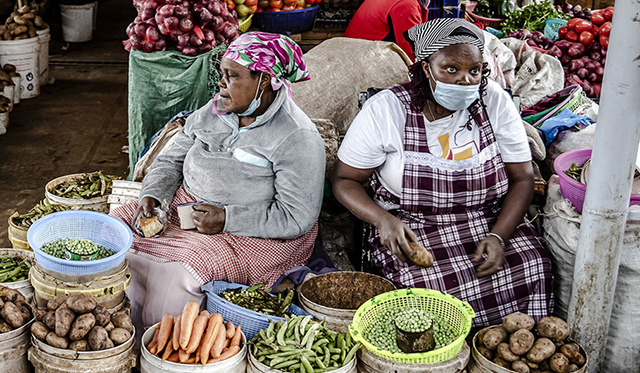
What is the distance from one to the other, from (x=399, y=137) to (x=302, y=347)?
1.03m

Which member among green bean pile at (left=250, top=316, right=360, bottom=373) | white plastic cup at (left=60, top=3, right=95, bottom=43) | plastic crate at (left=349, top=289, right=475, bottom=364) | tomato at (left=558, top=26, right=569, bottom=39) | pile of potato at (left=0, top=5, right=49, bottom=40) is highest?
tomato at (left=558, top=26, right=569, bottom=39)

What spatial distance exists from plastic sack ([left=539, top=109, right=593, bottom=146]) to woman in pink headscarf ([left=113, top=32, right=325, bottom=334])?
4.99ft

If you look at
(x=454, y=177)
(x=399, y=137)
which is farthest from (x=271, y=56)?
(x=454, y=177)

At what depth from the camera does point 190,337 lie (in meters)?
2.61

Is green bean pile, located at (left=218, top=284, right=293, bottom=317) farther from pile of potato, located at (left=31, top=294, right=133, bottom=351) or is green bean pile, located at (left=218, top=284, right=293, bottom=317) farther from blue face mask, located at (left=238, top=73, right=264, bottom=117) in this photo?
blue face mask, located at (left=238, top=73, right=264, bottom=117)

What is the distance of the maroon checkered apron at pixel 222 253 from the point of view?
118 inches

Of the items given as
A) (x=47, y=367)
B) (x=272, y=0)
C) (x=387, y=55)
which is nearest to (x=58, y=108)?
(x=272, y=0)

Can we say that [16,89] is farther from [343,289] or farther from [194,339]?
[194,339]

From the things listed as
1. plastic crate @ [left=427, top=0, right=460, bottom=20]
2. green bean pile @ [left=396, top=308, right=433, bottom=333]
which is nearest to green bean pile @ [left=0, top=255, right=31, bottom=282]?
green bean pile @ [left=396, top=308, right=433, bottom=333]

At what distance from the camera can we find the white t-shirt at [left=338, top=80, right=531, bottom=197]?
10.3 ft

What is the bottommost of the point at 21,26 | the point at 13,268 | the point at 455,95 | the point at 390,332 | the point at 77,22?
the point at 77,22

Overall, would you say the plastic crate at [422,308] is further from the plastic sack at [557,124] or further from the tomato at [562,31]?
the tomato at [562,31]

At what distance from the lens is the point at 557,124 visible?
4.04m

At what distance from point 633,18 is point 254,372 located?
186 cm
